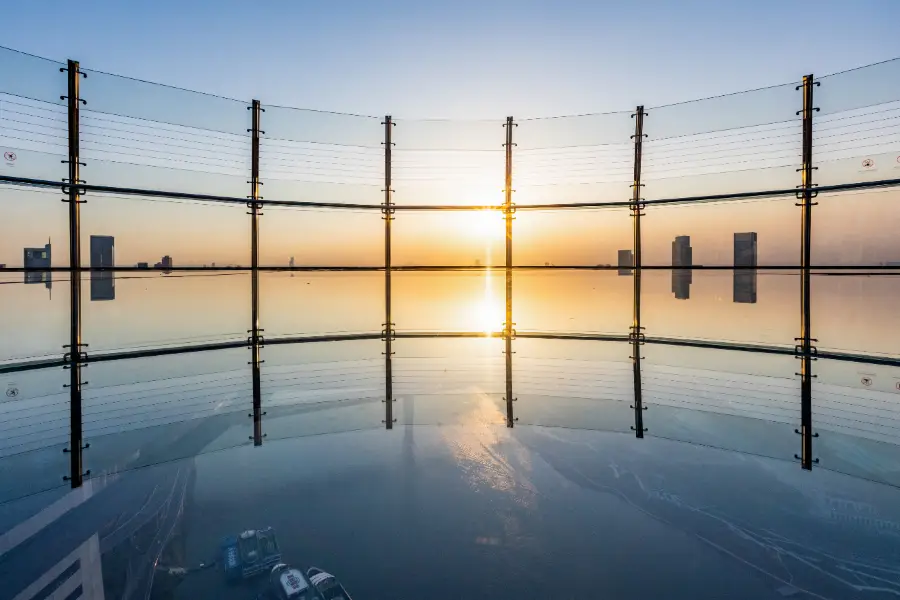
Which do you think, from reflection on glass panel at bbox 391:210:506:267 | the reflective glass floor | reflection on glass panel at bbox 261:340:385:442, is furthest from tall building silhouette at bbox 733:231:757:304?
reflection on glass panel at bbox 261:340:385:442

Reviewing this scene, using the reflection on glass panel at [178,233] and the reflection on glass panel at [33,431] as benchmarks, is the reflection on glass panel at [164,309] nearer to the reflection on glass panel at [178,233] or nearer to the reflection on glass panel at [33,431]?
the reflection on glass panel at [178,233]

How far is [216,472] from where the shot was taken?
23.3 ft

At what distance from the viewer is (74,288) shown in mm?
5395

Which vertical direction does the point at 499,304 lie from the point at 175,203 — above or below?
below

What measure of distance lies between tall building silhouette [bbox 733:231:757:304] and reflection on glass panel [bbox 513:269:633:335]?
4.71ft

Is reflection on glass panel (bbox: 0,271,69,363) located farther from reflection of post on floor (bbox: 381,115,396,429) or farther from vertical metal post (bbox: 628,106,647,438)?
vertical metal post (bbox: 628,106,647,438)

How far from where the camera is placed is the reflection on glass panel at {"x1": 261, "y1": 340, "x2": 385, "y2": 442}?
259 inches

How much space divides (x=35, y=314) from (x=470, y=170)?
6.05 m

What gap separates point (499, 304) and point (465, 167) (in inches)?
86.9

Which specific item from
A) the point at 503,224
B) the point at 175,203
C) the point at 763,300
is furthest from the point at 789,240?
the point at 175,203

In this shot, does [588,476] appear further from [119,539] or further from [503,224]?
[119,539]

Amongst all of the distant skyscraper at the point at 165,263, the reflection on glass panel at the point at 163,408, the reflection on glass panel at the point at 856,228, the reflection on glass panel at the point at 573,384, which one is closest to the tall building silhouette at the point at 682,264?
the reflection on glass panel at the point at 573,384

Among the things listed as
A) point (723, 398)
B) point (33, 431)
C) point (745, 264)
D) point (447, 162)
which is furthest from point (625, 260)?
point (33, 431)

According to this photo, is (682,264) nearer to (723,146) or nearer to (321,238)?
(723,146)
